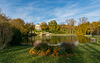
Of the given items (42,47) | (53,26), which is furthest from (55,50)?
(53,26)

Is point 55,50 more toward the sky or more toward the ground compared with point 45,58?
more toward the sky

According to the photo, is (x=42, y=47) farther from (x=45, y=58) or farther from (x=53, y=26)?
(x=53, y=26)

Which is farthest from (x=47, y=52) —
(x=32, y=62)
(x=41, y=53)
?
(x=32, y=62)

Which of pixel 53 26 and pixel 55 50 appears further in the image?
pixel 53 26

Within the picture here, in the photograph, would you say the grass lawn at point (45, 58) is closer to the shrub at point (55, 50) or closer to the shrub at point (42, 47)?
the shrub at point (55, 50)

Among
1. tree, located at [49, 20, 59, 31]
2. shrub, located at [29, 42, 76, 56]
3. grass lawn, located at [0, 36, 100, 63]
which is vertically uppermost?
tree, located at [49, 20, 59, 31]

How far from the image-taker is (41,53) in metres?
5.41

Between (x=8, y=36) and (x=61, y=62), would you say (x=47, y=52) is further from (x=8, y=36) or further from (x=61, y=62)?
(x=8, y=36)

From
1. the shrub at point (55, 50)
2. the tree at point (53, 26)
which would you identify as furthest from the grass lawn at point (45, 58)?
the tree at point (53, 26)

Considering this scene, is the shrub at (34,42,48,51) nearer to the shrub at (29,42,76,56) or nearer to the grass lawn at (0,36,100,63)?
the shrub at (29,42,76,56)

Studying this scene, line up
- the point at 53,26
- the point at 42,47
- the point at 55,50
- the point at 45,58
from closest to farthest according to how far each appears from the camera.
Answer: the point at 45,58, the point at 55,50, the point at 42,47, the point at 53,26

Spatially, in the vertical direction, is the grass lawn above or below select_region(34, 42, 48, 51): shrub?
below

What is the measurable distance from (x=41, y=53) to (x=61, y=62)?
1852mm

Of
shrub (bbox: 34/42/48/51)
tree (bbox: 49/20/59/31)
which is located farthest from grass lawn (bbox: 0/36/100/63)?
tree (bbox: 49/20/59/31)
